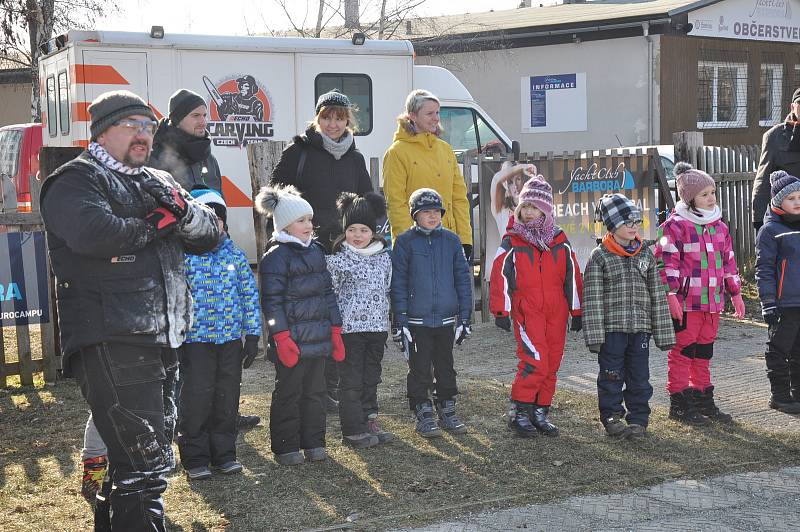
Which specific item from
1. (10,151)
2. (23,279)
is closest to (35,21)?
(10,151)

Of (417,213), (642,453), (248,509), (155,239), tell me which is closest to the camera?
(155,239)

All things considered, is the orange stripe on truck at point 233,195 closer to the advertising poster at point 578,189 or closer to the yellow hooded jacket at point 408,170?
the advertising poster at point 578,189

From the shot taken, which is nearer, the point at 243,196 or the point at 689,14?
the point at 243,196

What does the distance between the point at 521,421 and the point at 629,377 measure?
2.41 feet

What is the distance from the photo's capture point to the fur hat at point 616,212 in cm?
630

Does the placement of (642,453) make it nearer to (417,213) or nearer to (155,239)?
(417,213)

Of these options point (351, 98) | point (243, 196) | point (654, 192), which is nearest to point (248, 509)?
point (654, 192)

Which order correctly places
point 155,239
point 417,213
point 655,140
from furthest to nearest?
point 655,140, point 417,213, point 155,239

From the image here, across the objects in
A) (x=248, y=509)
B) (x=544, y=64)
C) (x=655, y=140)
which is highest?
(x=544, y=64)

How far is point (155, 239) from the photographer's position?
409 centimetres

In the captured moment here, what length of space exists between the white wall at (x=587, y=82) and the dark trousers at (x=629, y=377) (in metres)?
15.6

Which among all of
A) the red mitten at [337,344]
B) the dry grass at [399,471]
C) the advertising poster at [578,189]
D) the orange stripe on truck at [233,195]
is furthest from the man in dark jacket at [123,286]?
the orange stripe on truck at [233,195]

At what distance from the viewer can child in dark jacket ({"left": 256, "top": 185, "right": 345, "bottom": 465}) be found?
5746mm

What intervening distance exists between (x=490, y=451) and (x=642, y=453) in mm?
881
